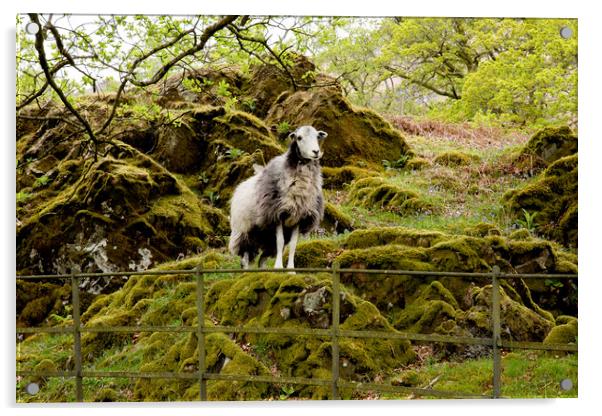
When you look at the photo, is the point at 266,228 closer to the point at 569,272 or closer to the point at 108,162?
the point at 108,162

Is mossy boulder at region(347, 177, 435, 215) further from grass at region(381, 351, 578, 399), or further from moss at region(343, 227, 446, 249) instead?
grass at region(381, 351, 578, 399)

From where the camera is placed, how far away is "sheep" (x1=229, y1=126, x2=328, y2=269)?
21.6ft

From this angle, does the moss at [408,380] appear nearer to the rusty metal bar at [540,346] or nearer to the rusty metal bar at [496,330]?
the rusty metal bar at [496,330]

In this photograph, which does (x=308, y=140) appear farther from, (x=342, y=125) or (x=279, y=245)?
(x=279, y=245)

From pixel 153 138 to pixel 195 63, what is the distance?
75 centimetres

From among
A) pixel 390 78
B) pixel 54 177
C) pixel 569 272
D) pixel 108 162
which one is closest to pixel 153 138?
pixel 108 162

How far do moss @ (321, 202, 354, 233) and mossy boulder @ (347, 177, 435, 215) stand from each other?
0.15 metres

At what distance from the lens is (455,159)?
22.3 ft

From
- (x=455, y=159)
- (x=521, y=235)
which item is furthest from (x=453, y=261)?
(x=455, y=159)

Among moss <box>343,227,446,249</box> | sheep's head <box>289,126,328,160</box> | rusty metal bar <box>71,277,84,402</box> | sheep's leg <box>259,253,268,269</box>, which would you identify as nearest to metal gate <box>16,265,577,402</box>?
rusty metal bar <box>71,277,84,402</box>

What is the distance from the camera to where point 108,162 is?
6.71 m

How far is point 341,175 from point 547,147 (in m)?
1.72

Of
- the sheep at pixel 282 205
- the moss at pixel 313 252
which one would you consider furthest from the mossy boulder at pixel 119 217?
the moss at pixel 313 252

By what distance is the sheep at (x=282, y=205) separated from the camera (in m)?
6.57
